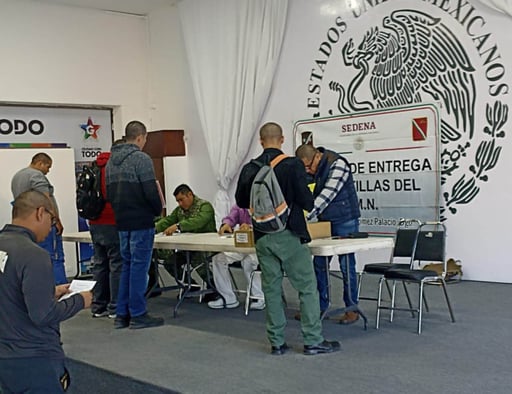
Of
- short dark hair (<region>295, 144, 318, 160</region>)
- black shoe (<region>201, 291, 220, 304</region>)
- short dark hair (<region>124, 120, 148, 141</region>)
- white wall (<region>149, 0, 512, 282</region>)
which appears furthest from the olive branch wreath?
short dark hair (<region>124, 120, 148, 141</region>)

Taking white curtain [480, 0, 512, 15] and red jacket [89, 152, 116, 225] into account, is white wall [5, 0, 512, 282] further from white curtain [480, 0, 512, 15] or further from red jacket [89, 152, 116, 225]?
red jacket [89, 152, 116, 225]

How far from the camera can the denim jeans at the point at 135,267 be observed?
4727 mm

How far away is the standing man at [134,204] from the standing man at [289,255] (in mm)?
985

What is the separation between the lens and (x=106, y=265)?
17.5 ft

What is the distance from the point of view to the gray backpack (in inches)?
147

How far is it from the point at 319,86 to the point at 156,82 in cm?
300

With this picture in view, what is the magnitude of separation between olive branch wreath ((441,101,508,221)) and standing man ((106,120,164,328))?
287cm

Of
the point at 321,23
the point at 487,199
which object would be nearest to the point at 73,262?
the point at 321,23

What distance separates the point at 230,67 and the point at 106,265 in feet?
12.0

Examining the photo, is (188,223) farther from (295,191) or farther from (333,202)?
(295,191)

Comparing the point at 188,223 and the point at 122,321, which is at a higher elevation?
the point at 188,223

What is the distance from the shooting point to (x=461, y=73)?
605 centimetres

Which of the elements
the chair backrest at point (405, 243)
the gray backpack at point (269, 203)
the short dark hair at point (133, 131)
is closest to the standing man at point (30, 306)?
the gray backpack at point (269, 203)

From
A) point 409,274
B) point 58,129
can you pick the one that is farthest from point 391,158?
point 58,129
